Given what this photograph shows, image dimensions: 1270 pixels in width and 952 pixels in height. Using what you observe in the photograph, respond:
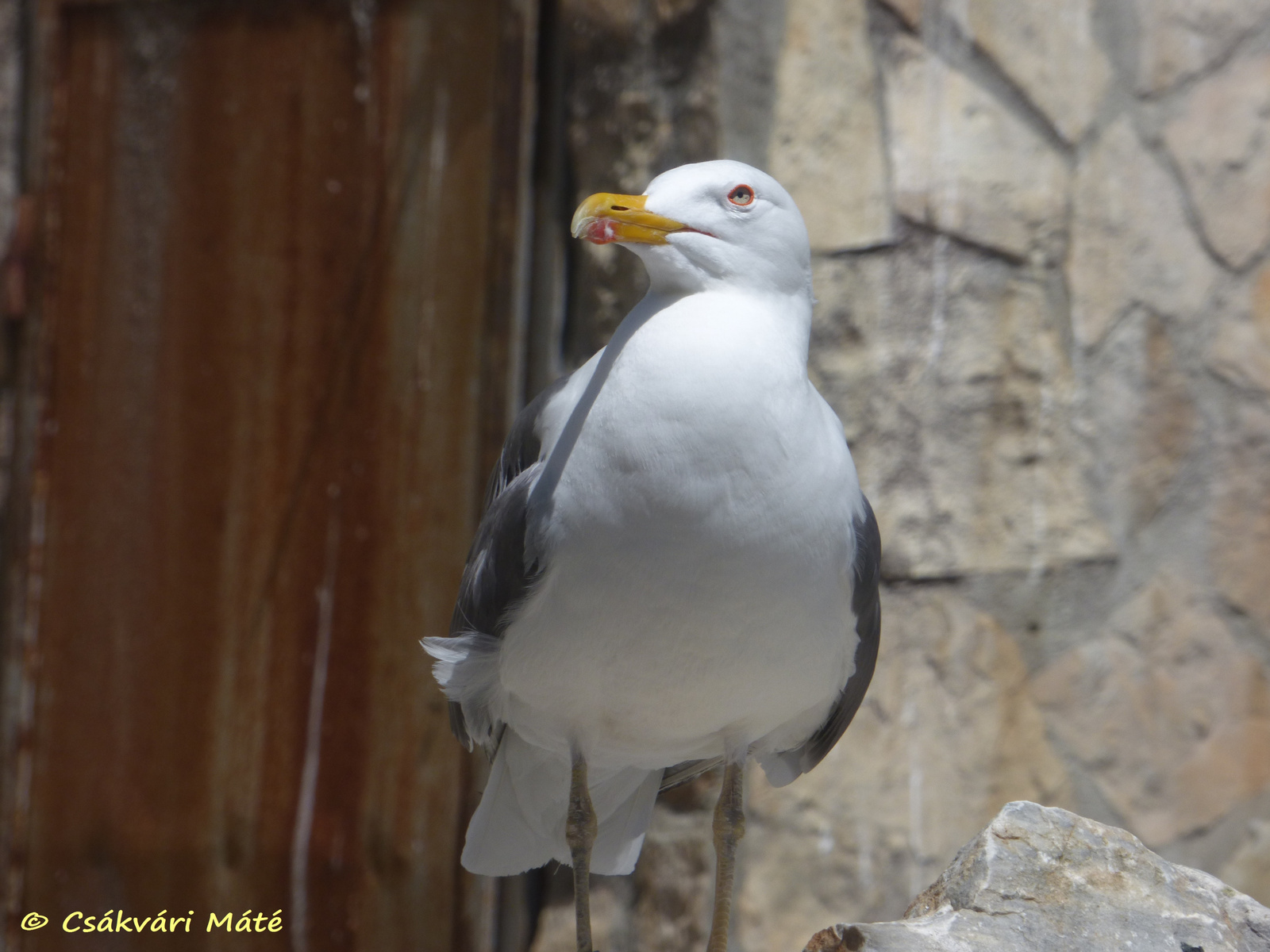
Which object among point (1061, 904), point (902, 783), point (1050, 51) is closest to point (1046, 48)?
point (1050, 51)

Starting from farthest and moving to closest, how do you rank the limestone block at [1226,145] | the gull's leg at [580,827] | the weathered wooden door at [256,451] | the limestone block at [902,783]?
the weathered wooden door at [256,451] → the limestone block at [1226,145] → the limestone block at [902,783] → the gull's leg at [580,827]

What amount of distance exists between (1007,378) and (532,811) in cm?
119

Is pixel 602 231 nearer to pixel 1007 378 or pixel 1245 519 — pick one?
pixel 1007 378

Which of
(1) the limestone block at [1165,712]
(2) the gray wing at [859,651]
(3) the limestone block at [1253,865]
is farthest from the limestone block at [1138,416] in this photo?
(2) the gray wing at [859,651]

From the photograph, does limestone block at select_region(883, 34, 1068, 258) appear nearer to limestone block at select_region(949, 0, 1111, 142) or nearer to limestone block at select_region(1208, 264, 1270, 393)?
limestone block at select_region(949, 0, 1111, 142)

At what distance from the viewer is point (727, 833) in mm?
1745

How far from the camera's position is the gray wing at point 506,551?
157 centimetres

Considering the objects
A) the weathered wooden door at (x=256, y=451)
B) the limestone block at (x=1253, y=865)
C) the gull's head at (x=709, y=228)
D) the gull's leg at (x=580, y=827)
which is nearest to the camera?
the gull's head at (x=709, y=228)

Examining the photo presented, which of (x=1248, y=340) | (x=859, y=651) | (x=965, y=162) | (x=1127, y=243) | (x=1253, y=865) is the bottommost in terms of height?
(x=1253, y=865)

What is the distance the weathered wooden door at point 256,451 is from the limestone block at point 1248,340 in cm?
135

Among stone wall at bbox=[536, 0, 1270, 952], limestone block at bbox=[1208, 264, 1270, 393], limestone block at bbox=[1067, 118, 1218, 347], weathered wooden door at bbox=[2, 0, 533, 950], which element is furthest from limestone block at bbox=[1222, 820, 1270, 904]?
weathered wooden door at bbox=[2, 0, 533, 950]

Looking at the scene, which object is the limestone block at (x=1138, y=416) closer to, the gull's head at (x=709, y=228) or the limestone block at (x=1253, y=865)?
the limestone block at (x=1253, y=865)

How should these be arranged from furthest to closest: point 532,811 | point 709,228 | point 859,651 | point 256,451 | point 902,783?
1. point 256,451
2. point 902,783
3. point 532,811
4. point 859,651
5. point 709,228

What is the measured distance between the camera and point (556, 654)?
1.55m
